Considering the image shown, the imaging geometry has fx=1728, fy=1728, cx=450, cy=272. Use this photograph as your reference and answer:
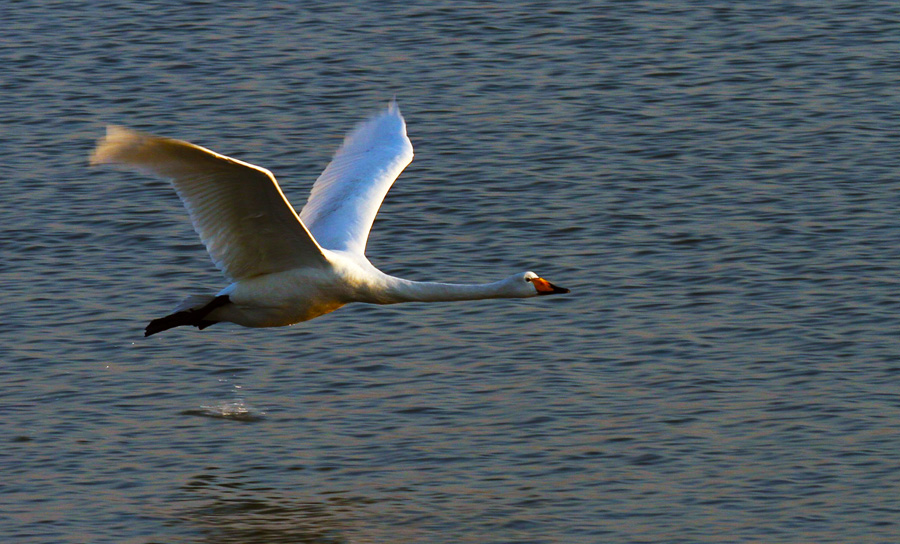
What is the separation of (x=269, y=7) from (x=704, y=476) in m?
12.8

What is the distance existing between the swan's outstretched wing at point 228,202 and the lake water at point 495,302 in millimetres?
1323

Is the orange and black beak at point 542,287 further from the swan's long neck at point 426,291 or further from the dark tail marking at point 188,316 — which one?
the dark tail marking at point 188,316

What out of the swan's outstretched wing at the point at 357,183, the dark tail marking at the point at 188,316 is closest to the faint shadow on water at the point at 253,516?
the dark tail marking at the point at 188,316

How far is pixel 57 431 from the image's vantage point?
37.5 ft

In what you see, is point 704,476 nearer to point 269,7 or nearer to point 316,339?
point 316,339

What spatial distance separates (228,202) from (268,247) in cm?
53

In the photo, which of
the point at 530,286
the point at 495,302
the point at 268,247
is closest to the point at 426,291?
the point at 530,286

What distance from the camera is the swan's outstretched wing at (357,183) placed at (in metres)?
11.6

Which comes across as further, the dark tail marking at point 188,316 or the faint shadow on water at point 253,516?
the dark tail marking at point 188,316

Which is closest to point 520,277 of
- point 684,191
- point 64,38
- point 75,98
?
point 684,191

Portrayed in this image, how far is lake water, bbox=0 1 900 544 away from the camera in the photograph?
10383 millimetres

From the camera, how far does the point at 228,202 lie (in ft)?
32.9

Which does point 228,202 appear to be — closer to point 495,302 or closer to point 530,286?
point 530,286

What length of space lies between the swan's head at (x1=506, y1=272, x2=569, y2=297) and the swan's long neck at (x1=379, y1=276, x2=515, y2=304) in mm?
163
